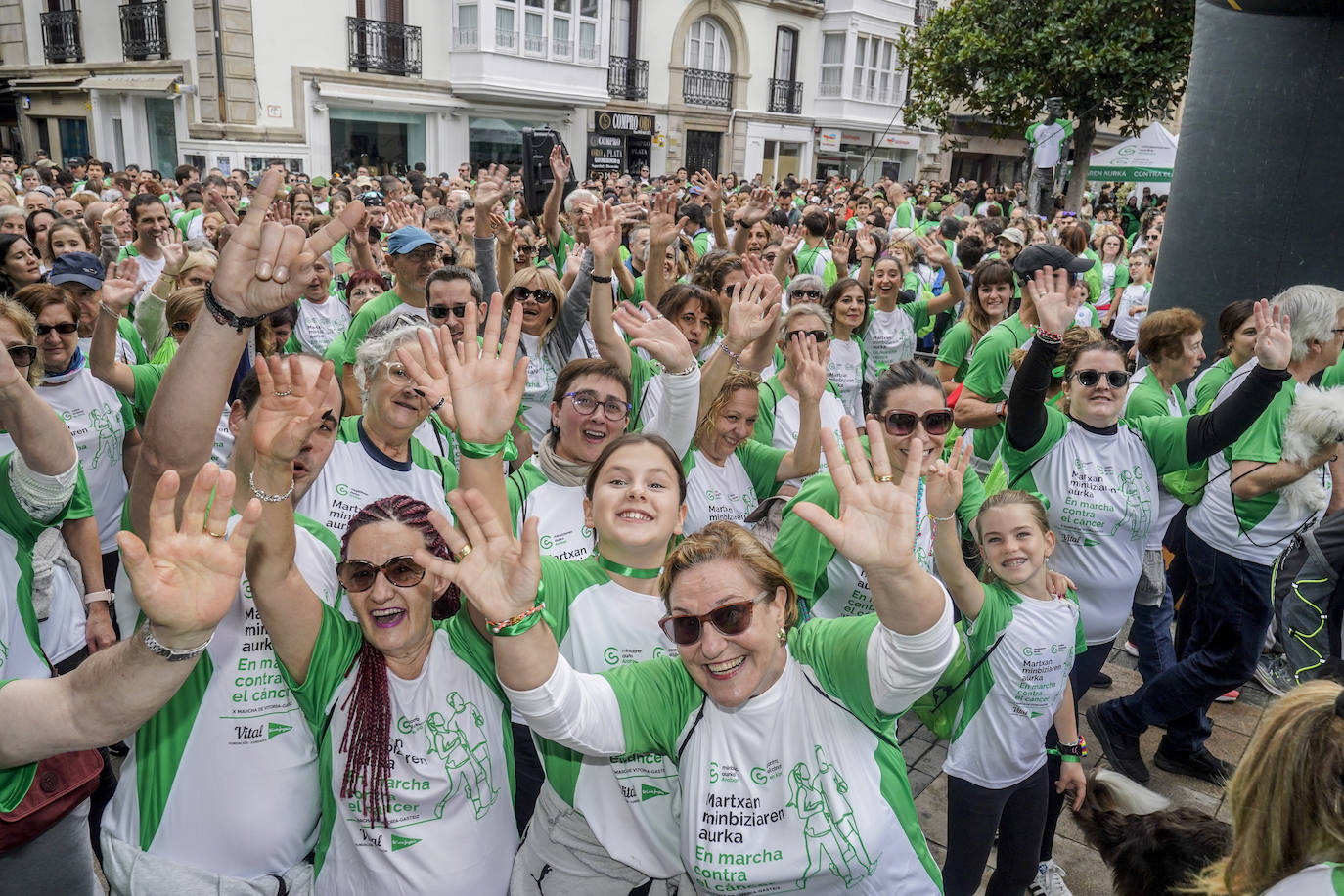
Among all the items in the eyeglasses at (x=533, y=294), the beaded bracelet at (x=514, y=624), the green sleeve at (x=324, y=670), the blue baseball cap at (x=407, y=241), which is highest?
the blue baseball cap at (x=407, y=241)

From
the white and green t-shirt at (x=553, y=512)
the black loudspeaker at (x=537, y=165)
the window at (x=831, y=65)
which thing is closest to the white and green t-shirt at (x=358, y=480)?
the white and green t-shirt at (x=553, y=512)

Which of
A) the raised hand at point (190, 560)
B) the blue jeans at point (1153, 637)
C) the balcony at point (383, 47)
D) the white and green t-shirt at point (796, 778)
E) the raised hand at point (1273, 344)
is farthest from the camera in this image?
the balcony at point (383, 47)

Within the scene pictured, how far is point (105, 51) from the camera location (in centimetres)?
2305

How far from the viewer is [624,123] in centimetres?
2820

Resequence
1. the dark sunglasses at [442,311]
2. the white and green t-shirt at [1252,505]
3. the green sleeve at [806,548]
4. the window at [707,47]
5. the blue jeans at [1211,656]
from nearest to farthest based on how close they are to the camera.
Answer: the green sleeve at [806,548], the white and green t-shirt at [1252,505], the blue jeans at [1211,656], the dark sunglasses at [442,311], the window at [707,47]

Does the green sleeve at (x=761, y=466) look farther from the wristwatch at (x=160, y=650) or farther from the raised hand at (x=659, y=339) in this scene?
the wristwatch at (x=160, y=650)

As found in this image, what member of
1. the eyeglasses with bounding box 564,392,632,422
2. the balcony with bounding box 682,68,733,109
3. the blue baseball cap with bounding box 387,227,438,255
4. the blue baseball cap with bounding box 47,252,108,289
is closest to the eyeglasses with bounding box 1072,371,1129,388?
the eyeglasses with bounding box 564,392,632,422

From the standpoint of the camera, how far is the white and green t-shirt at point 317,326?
6047 millimetres

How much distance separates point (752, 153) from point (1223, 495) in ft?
97.7

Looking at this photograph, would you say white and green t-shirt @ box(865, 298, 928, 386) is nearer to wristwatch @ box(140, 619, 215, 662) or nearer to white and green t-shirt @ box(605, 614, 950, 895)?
white and green t-shirt @ box(605, 614, 950, 895)

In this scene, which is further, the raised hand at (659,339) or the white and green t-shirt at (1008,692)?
the raised hand at (659,339)

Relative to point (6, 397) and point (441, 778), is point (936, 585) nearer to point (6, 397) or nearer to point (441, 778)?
point (441, 778)

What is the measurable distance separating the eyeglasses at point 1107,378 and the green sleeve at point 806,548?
4.25ft

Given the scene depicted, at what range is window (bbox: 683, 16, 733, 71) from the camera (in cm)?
3025
